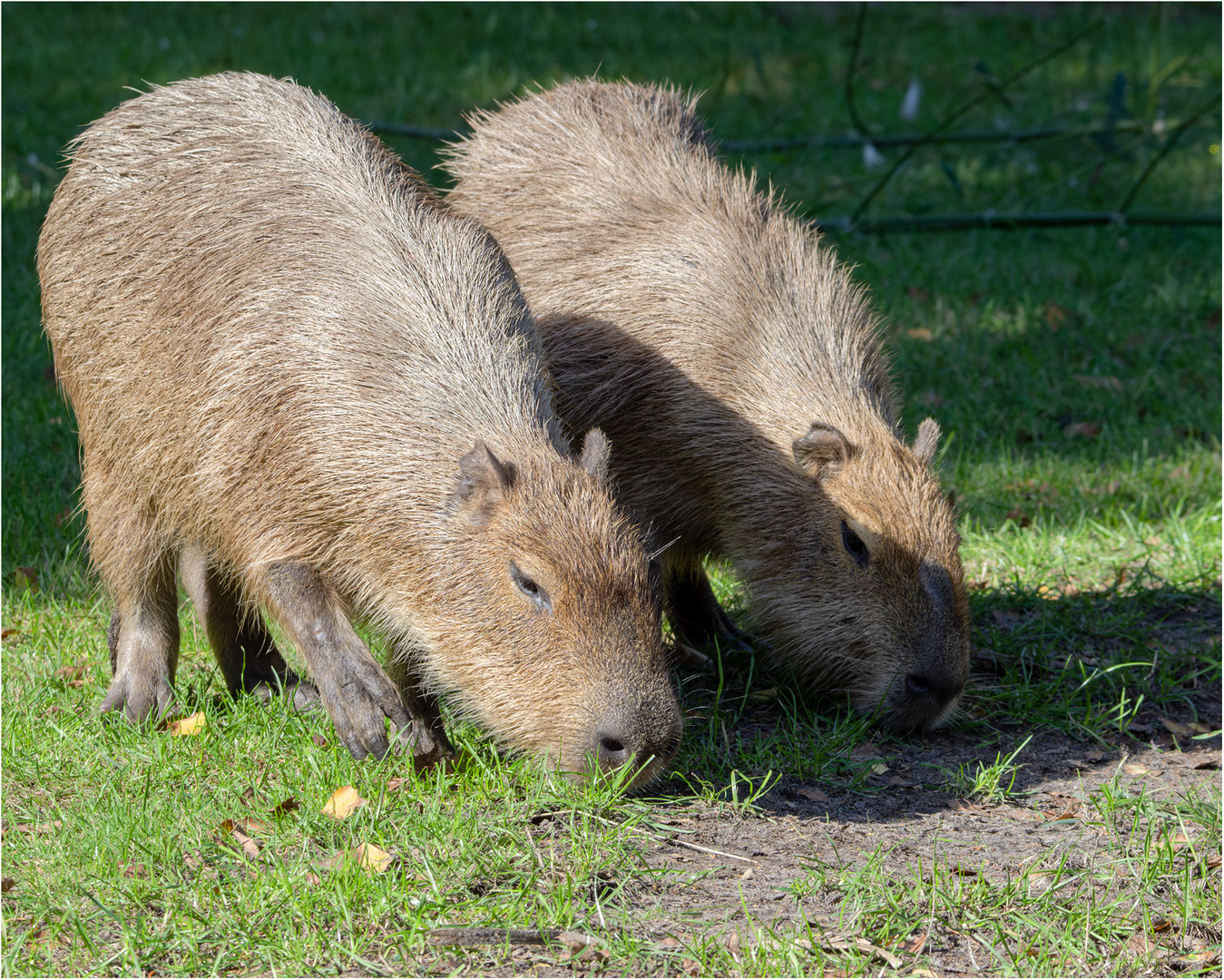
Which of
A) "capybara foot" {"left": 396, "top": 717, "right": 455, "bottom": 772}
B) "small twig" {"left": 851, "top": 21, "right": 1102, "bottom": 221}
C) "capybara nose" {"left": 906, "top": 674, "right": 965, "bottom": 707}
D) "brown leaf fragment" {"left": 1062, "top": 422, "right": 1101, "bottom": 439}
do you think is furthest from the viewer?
"small twig" {"left": 851, "top": 21, "right": 1102, "bottom": 221}

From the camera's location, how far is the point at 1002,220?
27.6 ft

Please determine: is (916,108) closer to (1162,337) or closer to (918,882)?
(1162,337)

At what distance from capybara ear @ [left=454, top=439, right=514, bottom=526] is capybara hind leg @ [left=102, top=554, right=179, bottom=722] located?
131 centimetres

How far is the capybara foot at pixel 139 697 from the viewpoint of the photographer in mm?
3814

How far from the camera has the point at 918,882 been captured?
3.02m

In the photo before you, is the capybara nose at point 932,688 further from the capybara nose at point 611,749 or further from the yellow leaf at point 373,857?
the yellow leaf at point 373,857

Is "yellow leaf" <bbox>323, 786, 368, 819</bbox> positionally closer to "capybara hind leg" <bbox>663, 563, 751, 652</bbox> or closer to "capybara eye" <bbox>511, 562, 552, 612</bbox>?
"capybara eye" <bbox>511, 562, 552, 612</bbox>

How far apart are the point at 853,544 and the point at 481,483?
52.2 inches

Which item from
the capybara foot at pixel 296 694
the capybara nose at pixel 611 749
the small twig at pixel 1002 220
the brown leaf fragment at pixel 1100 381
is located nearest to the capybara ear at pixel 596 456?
the capybara nose at pixel 611 749

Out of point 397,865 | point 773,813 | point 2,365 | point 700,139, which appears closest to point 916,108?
point 700,139

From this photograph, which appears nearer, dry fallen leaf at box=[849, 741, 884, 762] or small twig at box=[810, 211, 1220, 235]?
dry fallen leaf at box=[849, 741, 884, 762]

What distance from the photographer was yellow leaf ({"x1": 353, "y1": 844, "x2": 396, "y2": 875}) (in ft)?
9.75

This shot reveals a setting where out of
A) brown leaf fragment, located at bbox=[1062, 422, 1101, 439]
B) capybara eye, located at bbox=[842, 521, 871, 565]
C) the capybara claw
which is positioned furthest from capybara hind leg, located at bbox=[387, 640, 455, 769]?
brown leaf fragment, located at bbox=[1062, 422, 1101, 439]

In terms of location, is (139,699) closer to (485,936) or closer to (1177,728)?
(485,936)
